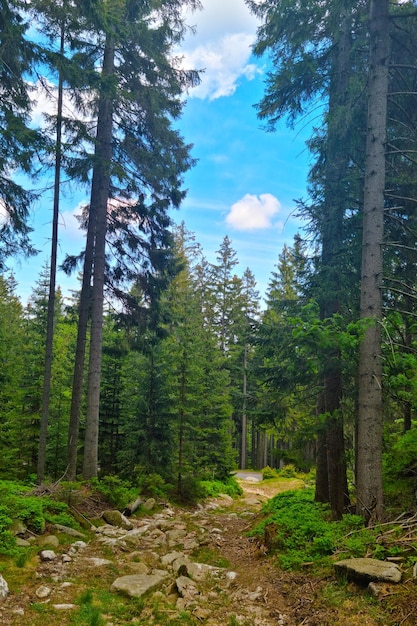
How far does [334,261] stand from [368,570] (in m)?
5.30

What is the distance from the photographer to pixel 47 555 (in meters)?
5.68

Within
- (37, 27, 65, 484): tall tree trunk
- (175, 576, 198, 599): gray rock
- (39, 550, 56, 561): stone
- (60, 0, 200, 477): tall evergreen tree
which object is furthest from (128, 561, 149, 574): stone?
(60, 0, 200, 477): tall evergreen tree

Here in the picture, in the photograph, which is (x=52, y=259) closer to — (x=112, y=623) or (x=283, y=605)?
(x=112, y=623)

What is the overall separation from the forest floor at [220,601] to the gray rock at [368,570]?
108mm

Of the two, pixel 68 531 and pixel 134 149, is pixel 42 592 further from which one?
pixel 134 149

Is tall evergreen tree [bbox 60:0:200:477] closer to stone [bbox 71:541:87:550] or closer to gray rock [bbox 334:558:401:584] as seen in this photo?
stone [bbox 71:541:87:550]

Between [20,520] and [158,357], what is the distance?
22.0 ft

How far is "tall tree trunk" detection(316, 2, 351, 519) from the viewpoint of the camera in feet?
24.1

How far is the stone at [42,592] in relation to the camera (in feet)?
14.8

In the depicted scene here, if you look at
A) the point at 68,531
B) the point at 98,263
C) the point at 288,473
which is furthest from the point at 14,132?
the point at 288,473

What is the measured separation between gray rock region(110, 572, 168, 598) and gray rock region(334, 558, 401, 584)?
93.0 inches

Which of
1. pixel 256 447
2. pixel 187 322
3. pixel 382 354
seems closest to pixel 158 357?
pixel 187 322

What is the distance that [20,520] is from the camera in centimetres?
641

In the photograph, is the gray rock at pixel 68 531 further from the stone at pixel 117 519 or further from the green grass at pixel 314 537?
the green grass at pixel 314 537
